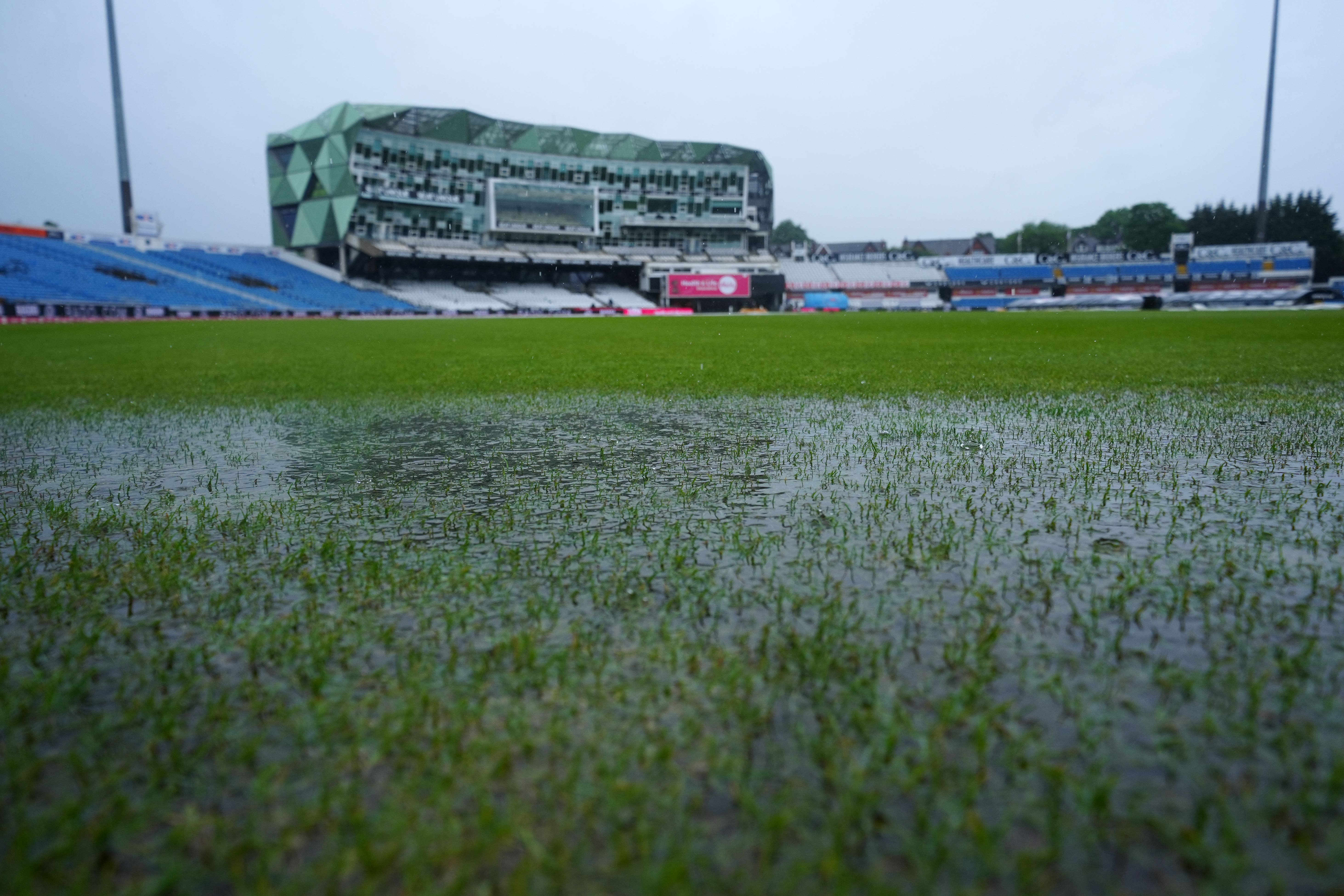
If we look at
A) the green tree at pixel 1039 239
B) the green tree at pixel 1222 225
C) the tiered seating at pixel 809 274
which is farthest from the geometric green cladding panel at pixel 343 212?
the green tree at pixel 1039 239

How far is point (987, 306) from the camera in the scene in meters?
79.2

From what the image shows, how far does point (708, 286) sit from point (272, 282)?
3480cm

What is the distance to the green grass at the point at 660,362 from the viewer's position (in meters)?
10.7

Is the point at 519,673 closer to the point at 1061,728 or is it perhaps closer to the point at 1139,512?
the point at 1061,728

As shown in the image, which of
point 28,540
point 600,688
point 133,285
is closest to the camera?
point 600,688

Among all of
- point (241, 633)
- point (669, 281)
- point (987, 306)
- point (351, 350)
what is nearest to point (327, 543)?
point (241, 633)

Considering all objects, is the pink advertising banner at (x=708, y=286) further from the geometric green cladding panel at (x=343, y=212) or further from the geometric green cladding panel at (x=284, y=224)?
the geometric green cladding panel at (x=284, y=224)

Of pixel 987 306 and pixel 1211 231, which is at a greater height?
pixel 1211 231

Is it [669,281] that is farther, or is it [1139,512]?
[669,281]

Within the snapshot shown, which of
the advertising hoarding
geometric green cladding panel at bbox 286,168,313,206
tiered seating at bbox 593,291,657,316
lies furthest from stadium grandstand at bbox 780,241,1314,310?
geometric green cladding panel at bbox 286,168,313,206

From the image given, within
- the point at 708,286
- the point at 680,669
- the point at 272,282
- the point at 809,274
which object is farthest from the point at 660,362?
the point at 809,274

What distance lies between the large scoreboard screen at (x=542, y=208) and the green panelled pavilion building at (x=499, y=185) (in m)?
0.11

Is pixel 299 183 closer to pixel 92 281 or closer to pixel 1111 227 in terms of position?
pixel 92 281

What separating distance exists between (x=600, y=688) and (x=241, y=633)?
1.32 meters
